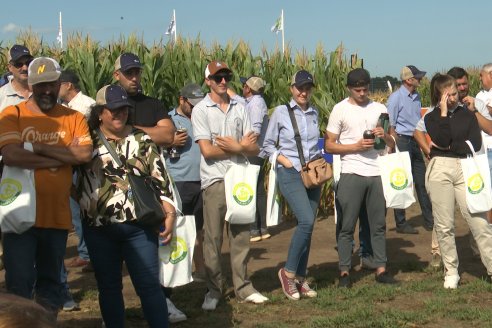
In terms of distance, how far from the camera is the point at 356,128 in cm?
785

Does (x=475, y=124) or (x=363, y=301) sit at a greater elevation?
(x=475, y=124)

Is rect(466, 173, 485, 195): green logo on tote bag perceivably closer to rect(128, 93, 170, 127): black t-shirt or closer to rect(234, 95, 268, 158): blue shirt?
rect(128, 93, 170, 127): black t-shirt

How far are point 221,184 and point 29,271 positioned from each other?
7.69 feet

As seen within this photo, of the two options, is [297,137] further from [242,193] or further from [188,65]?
[188,65]

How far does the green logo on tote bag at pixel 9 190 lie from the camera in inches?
200

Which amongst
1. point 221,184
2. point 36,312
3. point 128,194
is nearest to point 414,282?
point 221,184

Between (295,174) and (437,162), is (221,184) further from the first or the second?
(437,162)

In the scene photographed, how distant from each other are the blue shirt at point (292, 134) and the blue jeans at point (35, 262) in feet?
9.28

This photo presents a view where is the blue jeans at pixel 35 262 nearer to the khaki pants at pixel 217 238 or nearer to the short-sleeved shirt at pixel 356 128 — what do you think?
the khaki pants at pixel 217 238

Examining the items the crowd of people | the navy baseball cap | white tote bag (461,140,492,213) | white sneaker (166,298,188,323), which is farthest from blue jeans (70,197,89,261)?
white tote bag (461,140,492,213)

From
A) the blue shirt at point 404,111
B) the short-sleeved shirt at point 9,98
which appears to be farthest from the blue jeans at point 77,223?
the blue shirt at point 404,111

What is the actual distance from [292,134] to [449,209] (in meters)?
1.69

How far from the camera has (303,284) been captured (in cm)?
778

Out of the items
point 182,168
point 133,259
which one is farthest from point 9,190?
point 182,168
